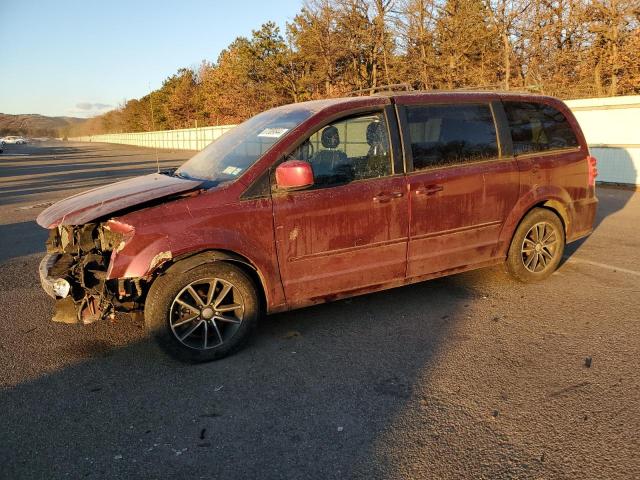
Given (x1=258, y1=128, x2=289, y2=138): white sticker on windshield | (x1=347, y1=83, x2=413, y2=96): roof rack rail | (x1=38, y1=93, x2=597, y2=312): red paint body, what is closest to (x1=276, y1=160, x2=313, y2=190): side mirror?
(x1=38, y1=93, x2=597, y2=312): red paint body

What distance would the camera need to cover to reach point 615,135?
1223 cm

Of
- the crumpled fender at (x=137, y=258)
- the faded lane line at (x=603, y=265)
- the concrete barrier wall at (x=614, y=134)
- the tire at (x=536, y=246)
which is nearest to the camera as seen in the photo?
the crumpled fender at (x=137, y=258)

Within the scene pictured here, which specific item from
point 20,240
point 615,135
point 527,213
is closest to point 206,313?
point 527,213

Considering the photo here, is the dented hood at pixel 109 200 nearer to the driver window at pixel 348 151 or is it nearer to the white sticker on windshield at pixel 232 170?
the white sticker on windshield at pixel 232 170

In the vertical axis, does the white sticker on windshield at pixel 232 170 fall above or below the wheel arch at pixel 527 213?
above

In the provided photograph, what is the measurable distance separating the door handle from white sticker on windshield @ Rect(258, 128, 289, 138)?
124cm

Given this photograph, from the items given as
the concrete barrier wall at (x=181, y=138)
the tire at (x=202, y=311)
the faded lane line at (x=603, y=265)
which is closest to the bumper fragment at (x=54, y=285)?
the tire at (x=202, y=311)

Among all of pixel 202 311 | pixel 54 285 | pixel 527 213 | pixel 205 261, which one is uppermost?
pixel 527 213

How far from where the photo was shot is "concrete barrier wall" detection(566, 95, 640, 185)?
38.8ft

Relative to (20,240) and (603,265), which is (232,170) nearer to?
(603,265)

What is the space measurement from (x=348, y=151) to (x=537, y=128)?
226 cm

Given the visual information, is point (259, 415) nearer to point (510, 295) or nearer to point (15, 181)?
point (510, 295)

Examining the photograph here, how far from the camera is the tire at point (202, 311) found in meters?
3.47

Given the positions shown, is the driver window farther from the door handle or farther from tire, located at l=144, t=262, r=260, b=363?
tire, located at l=144, t=262, r=260, b=363
